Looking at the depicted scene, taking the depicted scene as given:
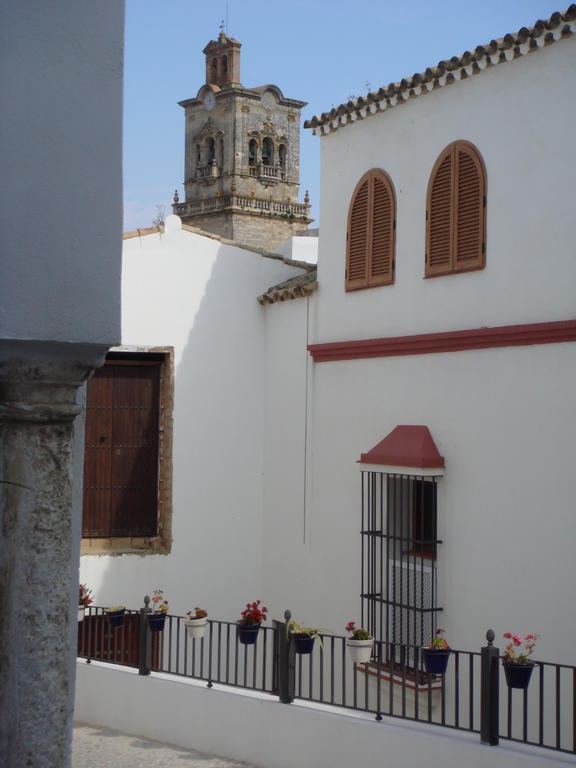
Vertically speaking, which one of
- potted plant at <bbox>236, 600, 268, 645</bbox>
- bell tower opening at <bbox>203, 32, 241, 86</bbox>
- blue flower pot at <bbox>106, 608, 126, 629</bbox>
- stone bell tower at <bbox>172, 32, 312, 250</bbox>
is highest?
bell tower opening at <bbox>203, 32, 241, 86</bbox>

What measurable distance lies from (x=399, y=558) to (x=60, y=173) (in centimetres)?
803

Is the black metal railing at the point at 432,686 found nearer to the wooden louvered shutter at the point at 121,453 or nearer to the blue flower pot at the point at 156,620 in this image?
the blue flower pot at the point at 156,620

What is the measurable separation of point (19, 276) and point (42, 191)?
0.28 meters

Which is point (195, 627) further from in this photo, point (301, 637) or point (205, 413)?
point (205, 413)

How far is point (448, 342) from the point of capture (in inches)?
401

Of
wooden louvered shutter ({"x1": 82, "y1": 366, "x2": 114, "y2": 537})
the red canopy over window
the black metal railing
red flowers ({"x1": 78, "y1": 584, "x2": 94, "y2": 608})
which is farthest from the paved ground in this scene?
the red canopy over window

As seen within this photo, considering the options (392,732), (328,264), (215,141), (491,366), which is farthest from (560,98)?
(215,141)

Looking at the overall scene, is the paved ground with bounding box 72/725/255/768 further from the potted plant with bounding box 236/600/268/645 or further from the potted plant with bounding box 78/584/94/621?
the potted plant with bounding box 78/584/94/621

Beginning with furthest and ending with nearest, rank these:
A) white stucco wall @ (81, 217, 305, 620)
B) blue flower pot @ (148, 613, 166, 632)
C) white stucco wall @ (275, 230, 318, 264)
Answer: white stucco wall @ (275, 230, 318, 264)
white stucco wall @ (81, 217, 305, 620)
blue flower pot @ (148, 613, 166, 632)

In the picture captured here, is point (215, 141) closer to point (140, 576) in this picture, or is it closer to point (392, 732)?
point (140, 576)

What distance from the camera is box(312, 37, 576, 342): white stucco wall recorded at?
912 cm

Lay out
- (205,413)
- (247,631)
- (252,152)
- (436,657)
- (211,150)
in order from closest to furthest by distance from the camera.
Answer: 1. (436,657)
2. (247,631)
3. (205,413)
4. (252,152)
5. (211,150)

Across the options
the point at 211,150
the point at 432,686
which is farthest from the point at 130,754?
the point at 211,150

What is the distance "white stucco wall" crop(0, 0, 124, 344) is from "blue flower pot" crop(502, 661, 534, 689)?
5175 mm
